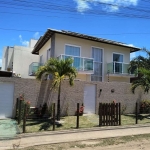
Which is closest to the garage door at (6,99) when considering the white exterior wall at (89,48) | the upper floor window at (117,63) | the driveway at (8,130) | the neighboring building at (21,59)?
the driveway at (8,130)

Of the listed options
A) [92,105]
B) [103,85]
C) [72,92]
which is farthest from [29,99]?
[103,85]

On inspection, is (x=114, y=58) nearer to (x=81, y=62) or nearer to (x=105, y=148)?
(x=81, y=62)

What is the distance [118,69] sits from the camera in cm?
2003

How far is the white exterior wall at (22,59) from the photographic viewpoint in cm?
2567

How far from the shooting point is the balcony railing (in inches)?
779

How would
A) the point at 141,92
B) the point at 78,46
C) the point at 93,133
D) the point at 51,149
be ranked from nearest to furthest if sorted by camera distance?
the point at 51,149, the point at 93,133, the point at 141,92, the point at 78,46

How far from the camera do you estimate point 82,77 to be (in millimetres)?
18578

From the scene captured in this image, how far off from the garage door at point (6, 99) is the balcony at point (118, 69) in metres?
11.1

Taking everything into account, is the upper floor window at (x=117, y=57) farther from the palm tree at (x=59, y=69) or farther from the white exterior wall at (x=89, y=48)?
the palm tree at (x=59, y=69)

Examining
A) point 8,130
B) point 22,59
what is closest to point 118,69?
point 22,59

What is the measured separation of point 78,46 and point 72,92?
6.69 meters

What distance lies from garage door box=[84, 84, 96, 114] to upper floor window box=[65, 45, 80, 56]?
208 inches

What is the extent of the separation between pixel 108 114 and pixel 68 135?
306cm

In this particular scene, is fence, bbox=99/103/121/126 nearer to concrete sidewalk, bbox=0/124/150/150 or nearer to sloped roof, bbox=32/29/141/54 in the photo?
concrete sidewalk, bbox=0/124/150/150
